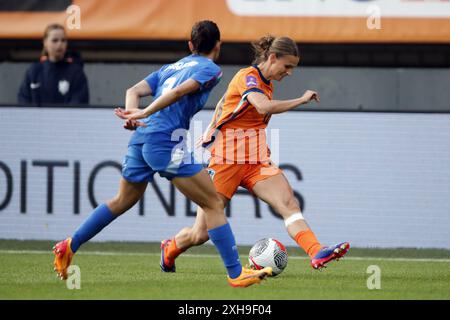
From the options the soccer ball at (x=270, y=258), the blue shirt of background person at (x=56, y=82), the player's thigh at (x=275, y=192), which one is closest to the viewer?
the player's thigh at (x=275, y=192)

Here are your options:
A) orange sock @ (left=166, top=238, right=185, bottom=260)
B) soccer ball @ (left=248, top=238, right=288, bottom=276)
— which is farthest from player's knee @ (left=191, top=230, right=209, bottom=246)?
soccer ball @ (left=248, top=238, right=288, bottom=276)

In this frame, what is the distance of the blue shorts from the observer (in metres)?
8.24

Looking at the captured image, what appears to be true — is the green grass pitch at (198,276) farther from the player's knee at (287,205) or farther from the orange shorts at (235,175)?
the orange shorts at (235,175)

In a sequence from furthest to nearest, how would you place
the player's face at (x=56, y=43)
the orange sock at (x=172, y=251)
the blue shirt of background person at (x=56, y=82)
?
the blue shirt of background person at (x=56, y=82) < the player's face at (x=56, y=43) < the orange sock at (x=172, y=251)

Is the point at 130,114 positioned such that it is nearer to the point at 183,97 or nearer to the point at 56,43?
the point at 183,97

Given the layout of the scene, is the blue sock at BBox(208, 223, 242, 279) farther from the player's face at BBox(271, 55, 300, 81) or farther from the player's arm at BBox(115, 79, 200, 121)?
the player's face at BBox(271, 55, 300, 81)

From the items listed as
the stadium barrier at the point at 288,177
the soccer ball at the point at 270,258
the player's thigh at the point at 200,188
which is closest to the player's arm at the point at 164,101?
the player's thigh at the point at 200,188

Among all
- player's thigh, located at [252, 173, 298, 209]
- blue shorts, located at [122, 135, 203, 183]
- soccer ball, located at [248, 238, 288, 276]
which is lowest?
soccer ball, located at [248, 238, 288, 276]

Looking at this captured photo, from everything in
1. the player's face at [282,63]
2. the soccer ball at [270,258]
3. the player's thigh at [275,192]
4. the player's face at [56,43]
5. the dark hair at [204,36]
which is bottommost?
the soccer ball at [270,258]

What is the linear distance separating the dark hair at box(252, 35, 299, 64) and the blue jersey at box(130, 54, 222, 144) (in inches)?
35.6

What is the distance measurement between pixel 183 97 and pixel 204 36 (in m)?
0.46

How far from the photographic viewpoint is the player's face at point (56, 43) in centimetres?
1286

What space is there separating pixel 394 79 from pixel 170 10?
293 centimetres

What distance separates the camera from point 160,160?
8.27 meters
